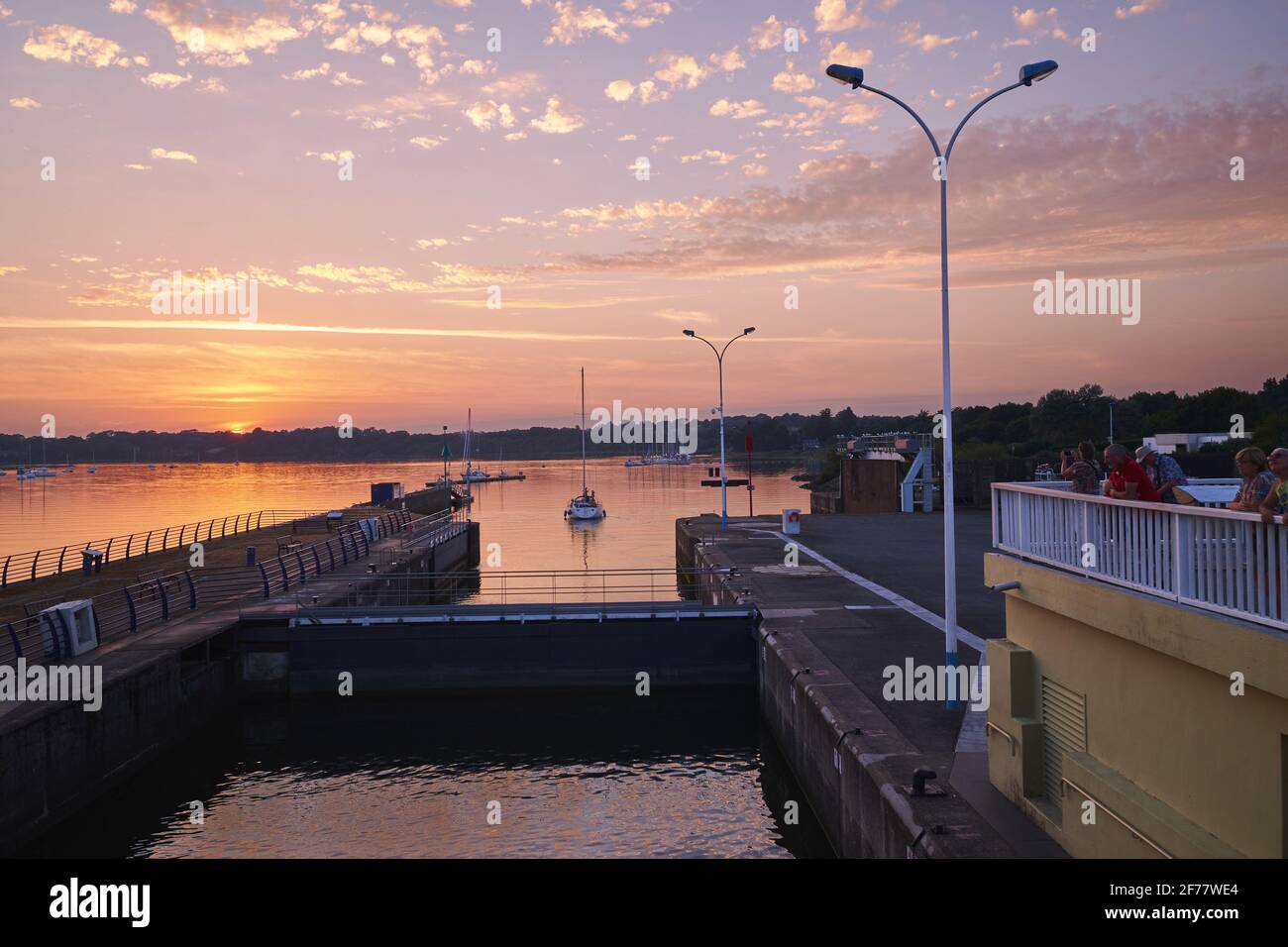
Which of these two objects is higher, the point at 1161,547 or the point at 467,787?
the point at 1161,547

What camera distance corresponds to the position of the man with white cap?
954 centimetres

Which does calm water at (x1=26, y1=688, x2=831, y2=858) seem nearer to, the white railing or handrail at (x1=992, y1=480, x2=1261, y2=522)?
the white railing

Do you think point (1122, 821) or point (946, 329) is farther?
point (946, 329)

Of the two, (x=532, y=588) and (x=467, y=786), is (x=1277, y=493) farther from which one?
(x=532, y=588)

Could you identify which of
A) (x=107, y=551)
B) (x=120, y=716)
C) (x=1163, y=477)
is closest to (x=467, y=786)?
(x=120, y=716)

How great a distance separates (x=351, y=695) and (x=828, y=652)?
39.5ft

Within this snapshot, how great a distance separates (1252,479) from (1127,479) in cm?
157

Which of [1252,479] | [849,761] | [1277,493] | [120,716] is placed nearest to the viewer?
[1277,493]

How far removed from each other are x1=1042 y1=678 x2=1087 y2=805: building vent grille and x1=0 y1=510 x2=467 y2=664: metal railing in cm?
1620

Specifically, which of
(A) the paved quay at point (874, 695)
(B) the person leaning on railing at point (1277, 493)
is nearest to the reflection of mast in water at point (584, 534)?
(A) the paved quay at point (874, 695)

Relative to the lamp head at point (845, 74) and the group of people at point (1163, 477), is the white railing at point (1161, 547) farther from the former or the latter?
the lamp head at point (845, 74)

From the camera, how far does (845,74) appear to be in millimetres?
14172
